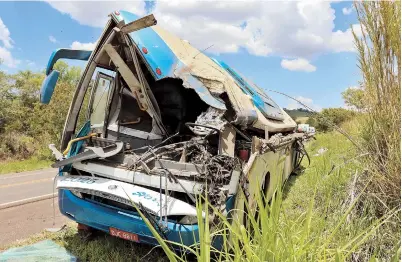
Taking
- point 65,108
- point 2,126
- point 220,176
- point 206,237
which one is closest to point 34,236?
point 220,176

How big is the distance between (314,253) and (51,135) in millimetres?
20512

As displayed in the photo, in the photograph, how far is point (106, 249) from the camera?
4.46 meters

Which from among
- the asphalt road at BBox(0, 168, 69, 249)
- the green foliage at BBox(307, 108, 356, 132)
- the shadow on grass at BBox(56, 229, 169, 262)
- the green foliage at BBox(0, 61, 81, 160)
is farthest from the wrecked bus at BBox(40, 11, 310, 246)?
the green foliage at BBox(0, 61, 81, 160)

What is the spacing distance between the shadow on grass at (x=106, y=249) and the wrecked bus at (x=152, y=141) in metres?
0.46

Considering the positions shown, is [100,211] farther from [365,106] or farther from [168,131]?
[365,106]

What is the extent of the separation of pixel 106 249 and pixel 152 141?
5.02ft

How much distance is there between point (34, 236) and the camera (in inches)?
200

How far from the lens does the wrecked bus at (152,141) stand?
11.8 feet

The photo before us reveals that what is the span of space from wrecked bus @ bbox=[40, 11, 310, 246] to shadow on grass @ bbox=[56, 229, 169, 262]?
0.46m

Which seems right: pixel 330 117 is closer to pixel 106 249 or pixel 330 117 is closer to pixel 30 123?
pixel 106 249

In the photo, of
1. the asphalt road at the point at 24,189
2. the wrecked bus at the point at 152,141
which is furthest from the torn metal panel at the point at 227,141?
the asphalt road at the point at 24,189

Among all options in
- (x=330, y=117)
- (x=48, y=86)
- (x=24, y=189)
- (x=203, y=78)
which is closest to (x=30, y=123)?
(x=24, y=189)

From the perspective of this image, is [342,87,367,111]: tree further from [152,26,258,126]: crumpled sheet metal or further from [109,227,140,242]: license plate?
[109,227,140,242]: license plate

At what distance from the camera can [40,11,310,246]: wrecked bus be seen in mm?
3605
